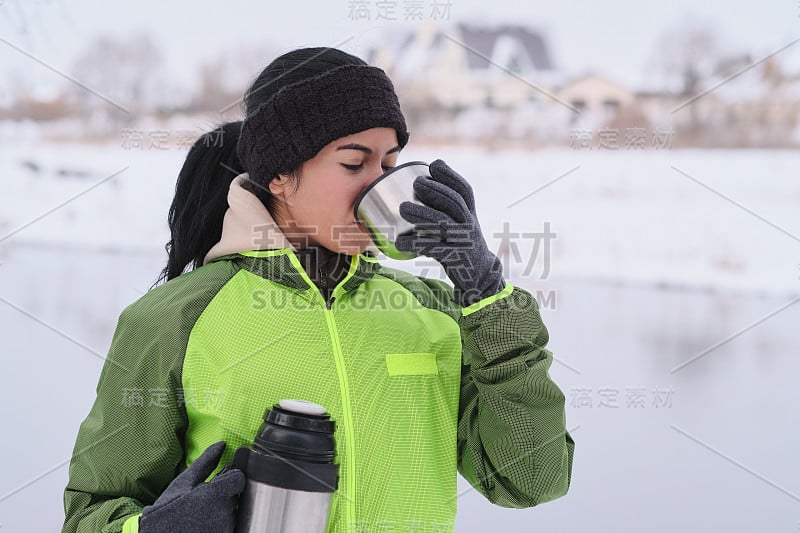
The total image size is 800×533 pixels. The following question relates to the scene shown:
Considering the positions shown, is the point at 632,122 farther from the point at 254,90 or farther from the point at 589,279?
the point at 254,90

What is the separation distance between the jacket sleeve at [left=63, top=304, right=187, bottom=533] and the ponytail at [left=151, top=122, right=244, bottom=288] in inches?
7.5

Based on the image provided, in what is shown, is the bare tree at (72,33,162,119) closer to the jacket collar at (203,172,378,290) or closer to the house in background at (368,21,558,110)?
the house in background at (368,21,558,110)

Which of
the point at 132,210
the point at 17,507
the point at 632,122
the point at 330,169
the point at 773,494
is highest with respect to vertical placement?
the point at 330,169

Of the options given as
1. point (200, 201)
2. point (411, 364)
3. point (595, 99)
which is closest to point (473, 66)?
point (595, 99)

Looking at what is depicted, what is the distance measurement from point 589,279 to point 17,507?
2756 millimetres

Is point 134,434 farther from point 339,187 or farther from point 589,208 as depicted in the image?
point 589,208

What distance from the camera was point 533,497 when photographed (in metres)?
0.91

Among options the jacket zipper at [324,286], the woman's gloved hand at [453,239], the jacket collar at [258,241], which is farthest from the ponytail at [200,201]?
the woman's gloved hand at [453,239]

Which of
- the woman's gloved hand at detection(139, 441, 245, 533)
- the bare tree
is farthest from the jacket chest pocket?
the bare tree

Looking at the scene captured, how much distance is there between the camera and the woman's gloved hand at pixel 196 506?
751 mm

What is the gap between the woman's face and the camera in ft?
3.11

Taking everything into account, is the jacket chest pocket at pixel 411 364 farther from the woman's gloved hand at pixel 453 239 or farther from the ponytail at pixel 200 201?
the ponytail at pixel 200 201

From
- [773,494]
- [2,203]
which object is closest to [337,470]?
[773,494]

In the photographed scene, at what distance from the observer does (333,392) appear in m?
0.89
